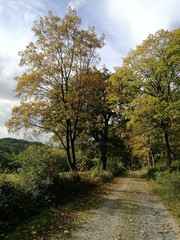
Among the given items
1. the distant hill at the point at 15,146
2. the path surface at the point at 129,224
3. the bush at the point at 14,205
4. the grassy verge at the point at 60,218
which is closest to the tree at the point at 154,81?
the grassy verge at the point at 60,218

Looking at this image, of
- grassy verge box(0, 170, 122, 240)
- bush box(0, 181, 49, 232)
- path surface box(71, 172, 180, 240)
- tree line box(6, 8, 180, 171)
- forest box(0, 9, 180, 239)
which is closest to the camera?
path surface box(71, 172, 180, 240)

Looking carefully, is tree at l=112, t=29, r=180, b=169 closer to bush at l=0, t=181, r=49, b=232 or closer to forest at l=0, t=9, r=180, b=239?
forest at l=0, t=9, r=180, b=239

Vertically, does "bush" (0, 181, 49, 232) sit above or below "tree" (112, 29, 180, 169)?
below

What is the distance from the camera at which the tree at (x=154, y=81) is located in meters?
18.5

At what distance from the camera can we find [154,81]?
20.4m

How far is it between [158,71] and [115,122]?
563 inches

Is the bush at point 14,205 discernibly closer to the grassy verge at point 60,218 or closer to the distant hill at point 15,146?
the grassy verge at point 60,218

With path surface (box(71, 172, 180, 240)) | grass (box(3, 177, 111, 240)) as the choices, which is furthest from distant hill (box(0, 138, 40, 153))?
path surface (box(71, 172, 180, 240))

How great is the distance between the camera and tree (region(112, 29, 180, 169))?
1848cm

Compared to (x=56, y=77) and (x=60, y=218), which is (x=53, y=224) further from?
(x=56, y=77)

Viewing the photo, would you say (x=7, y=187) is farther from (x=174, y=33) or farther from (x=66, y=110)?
(x=174, y=33)

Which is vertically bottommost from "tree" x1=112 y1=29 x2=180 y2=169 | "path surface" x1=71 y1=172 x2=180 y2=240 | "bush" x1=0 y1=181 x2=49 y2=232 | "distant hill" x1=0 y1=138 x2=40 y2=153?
"path surface" x1=71 y1=172 x2=180 y2=240

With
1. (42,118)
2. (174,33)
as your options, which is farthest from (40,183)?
(174,33)

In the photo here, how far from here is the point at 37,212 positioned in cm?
991
